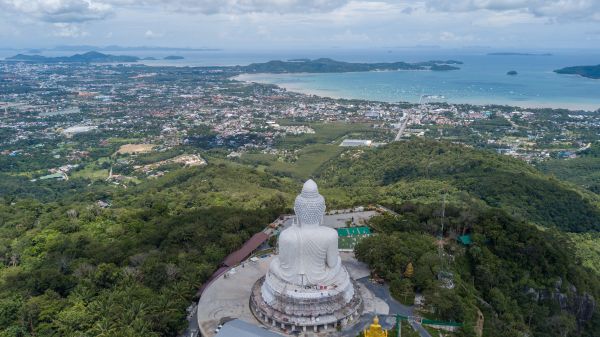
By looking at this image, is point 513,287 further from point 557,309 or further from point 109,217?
point 109,217

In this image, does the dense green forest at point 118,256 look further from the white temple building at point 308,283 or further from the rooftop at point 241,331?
the white temple building at point 308,283

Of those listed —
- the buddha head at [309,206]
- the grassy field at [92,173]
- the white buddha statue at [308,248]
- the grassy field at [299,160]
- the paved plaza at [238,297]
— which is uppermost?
the buddha head at [309,206]

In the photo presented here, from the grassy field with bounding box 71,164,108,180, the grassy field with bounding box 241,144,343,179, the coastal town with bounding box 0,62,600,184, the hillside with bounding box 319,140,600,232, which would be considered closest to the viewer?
the hillside with bounding box 319,140,600,232

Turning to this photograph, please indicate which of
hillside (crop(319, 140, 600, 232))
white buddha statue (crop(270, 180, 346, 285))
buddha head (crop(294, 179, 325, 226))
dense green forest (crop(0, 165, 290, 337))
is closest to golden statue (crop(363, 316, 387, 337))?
white buddha statue (crop(270, 180, 346, 285))

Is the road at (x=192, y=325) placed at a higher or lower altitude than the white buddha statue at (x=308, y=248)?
lower

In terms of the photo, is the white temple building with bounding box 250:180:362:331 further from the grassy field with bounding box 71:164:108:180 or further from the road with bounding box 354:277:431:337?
the grassy field with bounding box 71:164:108:180

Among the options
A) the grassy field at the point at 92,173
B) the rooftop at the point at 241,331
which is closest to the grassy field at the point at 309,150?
the grassy field at the point at 92,173
